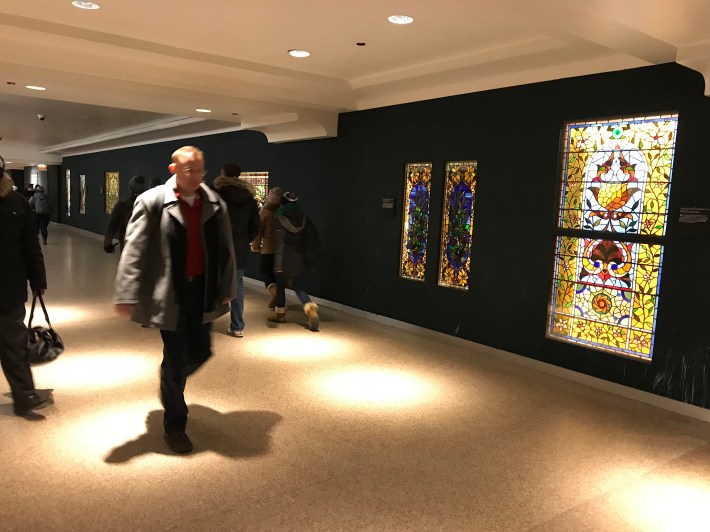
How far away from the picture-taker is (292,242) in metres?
6.20

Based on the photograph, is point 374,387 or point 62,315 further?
point 62,315

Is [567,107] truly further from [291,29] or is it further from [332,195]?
[332,195]

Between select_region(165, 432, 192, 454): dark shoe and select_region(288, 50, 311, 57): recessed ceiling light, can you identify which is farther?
select_region(288, 50, 311, 57): recessed ceiling light

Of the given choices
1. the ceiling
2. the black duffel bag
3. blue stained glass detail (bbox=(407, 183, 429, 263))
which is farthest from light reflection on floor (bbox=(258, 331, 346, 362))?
the ceiling

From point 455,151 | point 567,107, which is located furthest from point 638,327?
point 455,151

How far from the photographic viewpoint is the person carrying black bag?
3.33 m

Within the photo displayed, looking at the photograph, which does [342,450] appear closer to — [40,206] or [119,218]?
[119,218]

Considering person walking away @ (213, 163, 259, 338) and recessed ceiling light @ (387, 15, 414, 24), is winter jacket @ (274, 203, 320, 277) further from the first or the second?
recessed ceiling light @ (387, 15, 414, 24)

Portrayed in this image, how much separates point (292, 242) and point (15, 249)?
10.1 feet

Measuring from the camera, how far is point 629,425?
386 cm

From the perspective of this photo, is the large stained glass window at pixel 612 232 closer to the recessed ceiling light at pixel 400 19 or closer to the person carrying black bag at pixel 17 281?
the recessed ceiling light at pixel 400 19

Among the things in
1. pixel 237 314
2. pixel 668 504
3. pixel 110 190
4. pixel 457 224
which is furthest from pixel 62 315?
pixel 110 190

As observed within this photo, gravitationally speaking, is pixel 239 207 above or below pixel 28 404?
above

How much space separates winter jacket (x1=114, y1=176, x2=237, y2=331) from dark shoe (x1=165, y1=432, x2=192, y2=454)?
643 mm
